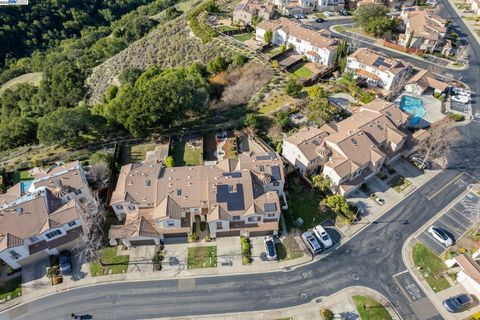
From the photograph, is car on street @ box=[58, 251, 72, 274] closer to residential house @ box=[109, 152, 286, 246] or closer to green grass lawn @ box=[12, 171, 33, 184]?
residential house @ box=[109, 152, 286, 246]

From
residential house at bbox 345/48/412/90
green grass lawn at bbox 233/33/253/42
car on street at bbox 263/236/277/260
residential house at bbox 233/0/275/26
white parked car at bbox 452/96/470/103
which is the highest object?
residential house at bbox 233/0/275/26

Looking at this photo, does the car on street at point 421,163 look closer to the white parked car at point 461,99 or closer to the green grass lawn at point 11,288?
the white parked car at point 461,99

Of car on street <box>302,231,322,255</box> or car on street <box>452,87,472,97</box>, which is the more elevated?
car on street <box>452,87,472,97</box>

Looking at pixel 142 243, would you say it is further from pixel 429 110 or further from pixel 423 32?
pixel 423 32

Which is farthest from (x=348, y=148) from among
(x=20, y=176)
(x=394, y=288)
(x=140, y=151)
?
(x=20, y=176)

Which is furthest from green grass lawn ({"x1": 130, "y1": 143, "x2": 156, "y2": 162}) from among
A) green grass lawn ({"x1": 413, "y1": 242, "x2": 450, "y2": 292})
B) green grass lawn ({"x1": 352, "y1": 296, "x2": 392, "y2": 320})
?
green grass lawn ({"x1": 413, "y1": 242, "x2": 450, "y2": 292})

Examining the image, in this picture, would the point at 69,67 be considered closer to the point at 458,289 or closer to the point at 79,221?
the point at 79,221

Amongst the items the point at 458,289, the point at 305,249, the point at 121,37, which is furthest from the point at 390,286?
the point at 121,37
